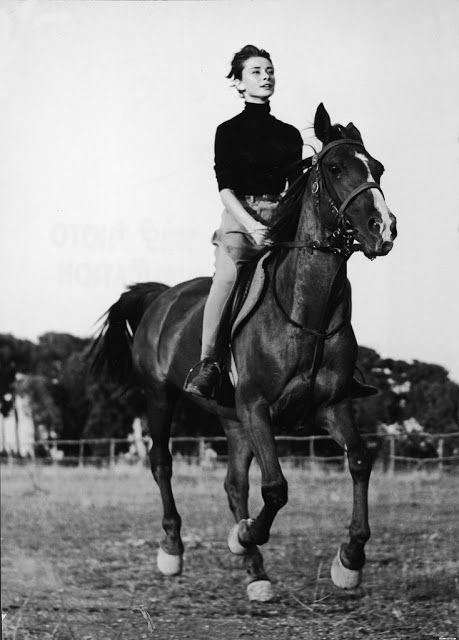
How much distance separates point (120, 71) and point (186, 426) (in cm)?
297

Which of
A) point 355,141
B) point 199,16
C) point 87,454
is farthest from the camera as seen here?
point 87,454

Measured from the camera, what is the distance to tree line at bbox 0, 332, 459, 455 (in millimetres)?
6832

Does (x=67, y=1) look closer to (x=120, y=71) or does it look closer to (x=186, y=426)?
(x=120, y=71)

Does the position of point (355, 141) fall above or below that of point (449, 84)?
below

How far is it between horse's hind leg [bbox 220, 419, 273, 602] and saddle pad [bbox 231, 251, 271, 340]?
112 centimetres

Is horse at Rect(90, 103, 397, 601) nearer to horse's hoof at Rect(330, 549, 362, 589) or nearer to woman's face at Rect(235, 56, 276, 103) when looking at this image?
horse's hoof at Rect(330, 549, 362, 589)

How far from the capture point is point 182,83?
5.70m

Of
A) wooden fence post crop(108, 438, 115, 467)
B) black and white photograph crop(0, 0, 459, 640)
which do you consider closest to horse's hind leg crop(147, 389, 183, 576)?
black and white photograph crop(0, 0, 459, 640)

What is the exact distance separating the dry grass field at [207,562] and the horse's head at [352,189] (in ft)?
7.97

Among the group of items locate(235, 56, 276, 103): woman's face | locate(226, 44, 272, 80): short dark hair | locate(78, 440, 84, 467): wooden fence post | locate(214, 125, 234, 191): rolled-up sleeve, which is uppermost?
locate(226, 44, 272, 80): short dark hair

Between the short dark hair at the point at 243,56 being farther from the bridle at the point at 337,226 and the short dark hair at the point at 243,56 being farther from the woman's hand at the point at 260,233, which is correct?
the woman's hand at the point at 260,233

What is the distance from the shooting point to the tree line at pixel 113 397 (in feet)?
22.4

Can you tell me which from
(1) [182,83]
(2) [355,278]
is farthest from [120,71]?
(2) [355,278]

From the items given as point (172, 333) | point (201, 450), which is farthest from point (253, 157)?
point (201, 450)
